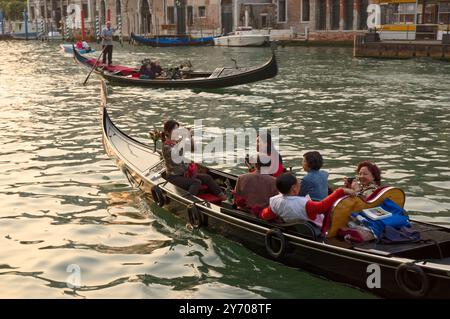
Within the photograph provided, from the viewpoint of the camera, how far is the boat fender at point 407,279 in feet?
11.4

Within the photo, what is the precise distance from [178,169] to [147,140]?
3.80 m

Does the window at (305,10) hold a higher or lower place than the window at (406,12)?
higher

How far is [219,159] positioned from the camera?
8.20 m

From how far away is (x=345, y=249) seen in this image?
390 centimetres

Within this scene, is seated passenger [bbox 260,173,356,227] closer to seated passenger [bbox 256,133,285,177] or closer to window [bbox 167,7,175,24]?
seated passenger [bbox 256,133,285,177]

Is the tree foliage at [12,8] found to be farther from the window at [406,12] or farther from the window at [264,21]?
the window at [406,12]

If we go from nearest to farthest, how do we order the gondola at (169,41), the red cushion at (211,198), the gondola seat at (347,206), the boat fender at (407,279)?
the boat fender at (407,279) < the gondola seat at (347,206) < the red cushion at (211,198) < the gondola at (169,41)

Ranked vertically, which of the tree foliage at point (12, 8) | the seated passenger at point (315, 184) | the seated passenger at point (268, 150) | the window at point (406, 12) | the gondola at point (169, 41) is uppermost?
the tree foliage at point (12, 8)

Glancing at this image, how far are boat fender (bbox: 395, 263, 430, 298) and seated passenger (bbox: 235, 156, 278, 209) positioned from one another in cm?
136

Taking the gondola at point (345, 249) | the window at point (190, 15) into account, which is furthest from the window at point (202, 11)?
the gondola at point (345, 249)

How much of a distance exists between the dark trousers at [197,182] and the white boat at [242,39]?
27.5 m

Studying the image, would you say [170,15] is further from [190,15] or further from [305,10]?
[305,10]

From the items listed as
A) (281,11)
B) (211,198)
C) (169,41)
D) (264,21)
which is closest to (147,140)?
(211,198)
